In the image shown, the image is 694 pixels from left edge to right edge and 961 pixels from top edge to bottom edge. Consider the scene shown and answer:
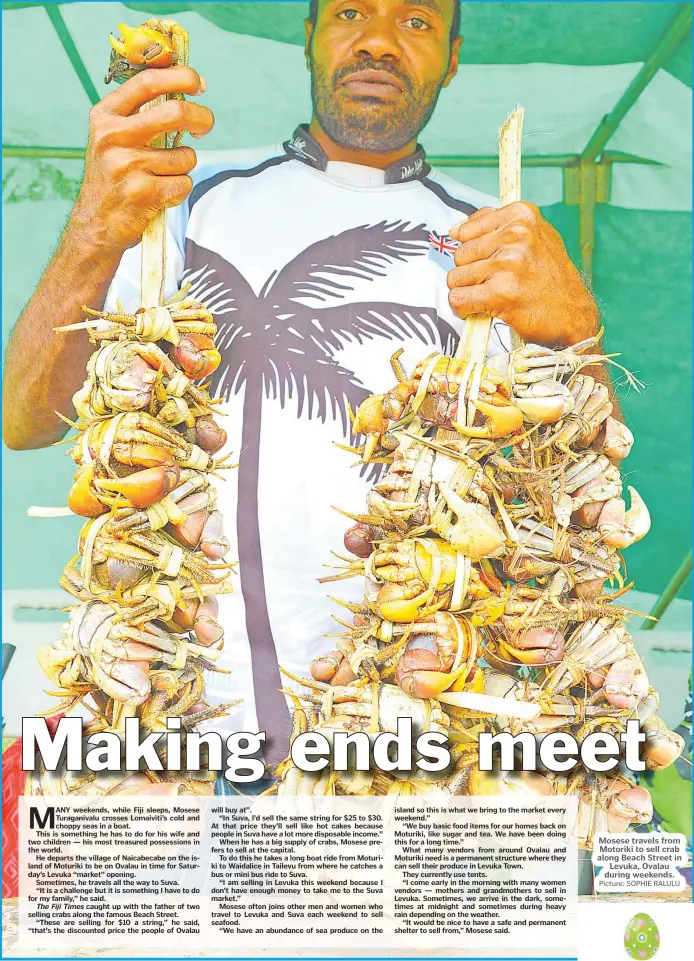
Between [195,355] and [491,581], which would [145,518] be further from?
[491,581]

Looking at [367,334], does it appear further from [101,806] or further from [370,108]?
[101,806]

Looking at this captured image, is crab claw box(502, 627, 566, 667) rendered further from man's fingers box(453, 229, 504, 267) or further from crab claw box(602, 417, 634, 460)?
man's fingers box(453, 229, 504, 267)

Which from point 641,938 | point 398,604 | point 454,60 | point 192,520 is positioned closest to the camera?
point 398,604

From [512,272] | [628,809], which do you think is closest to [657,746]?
[628,809]

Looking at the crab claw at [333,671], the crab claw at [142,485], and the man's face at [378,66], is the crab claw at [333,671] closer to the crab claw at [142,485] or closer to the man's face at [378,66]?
the crab claw at [142,485]

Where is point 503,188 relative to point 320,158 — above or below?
below

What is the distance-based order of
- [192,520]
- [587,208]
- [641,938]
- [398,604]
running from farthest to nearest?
1. [587,208]
2. [641,938]
3. [192,520]
4. [398,604]

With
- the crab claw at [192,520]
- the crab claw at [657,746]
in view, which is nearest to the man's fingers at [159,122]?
the crab claw at [192,520]

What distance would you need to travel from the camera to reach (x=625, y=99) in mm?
2137

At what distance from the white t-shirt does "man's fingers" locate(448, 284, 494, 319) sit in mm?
128

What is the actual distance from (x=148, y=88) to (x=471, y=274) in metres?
0.63

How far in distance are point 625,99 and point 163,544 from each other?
4.15 feet

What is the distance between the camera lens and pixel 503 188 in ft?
6.20

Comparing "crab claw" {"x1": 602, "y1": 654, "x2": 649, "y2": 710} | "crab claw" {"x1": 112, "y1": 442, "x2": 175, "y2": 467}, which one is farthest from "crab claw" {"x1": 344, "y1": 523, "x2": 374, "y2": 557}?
"crab claw" {"x1": 602, "y1": 654, "x2": 649, "y2": 710}
